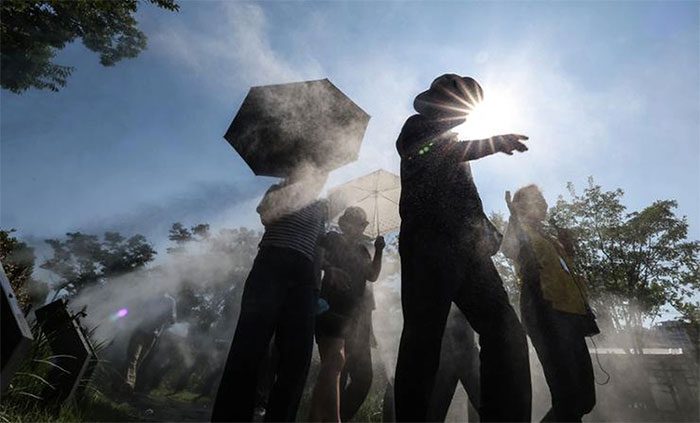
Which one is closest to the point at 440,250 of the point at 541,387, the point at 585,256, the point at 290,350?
the point at 290,350

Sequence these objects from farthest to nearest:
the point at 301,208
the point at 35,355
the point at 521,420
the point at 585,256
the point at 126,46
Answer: the point at 585,256, the point at 126,46, the point at 35,355, the point at 301,208, the point at 521,420

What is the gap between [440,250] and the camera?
1.83m

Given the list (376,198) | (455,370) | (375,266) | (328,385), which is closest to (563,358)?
(455,370)

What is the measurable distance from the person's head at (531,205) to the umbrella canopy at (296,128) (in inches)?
65.2

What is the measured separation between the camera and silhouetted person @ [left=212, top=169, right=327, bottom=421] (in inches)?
78.6

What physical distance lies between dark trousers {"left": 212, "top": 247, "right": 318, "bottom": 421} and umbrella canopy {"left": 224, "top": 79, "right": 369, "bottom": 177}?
73 centimetres

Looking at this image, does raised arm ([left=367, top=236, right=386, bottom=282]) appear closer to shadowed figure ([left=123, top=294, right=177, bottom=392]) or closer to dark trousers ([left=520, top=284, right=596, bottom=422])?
dark trousers ([left=520, top=284, right=596, bottom=422])

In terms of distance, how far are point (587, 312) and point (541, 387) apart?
8134mm

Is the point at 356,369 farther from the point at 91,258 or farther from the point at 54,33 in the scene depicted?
the point at 91,258

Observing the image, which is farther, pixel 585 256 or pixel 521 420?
pixel 585 256

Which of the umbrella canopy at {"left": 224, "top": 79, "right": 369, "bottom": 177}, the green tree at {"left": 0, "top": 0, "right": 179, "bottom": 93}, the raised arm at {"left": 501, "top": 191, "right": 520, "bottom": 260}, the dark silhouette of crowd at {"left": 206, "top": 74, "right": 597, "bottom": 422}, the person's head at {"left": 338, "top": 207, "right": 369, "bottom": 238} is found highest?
the green tree at {"left": 0, "top": 0, "right": 179, "bottom": 93}

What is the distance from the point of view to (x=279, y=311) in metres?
2.21

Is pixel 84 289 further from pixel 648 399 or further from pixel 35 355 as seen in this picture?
pixel 648 399

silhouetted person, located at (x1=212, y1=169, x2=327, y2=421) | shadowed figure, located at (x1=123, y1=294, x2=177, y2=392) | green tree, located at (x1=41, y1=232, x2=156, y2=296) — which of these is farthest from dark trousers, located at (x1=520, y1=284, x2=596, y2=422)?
green tree, located at (x1=41, y1=232, x2=156, y2=296)
